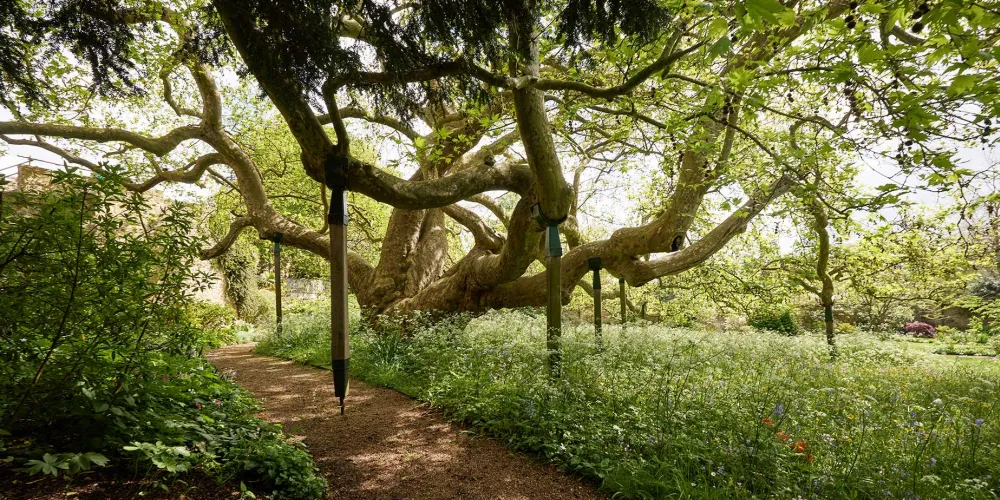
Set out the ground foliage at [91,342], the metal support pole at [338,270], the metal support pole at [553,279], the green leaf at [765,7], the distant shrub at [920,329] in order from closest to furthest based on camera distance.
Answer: the green leaf at [765,7], the ground foliage at [91,342], the metal support pole at [338,270], the metal support pole at [553,279], the distant shrub at [920,329]

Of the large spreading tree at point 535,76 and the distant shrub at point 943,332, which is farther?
the distant shrub at point 943,332

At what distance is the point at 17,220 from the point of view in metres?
2.26

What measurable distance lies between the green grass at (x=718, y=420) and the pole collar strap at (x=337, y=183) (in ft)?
7.80

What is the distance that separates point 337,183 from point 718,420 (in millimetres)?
4053

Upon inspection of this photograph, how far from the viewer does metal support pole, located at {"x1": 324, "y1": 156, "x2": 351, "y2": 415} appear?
4039 millimetres

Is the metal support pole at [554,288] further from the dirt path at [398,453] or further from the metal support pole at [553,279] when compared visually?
the dirt path at [398,453]

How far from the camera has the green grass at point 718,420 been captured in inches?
123

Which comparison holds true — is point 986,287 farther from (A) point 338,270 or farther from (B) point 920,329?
(A) point 338,270

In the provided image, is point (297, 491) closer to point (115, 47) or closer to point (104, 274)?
point (104, 274)

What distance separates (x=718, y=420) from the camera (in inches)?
157

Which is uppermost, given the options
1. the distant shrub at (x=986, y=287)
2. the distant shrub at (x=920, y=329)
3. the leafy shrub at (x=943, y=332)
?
the distant shrub at (x=986, y=287)

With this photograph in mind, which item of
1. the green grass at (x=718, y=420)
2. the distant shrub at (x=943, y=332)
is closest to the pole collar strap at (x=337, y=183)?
the green grass at (x=718, y=420)

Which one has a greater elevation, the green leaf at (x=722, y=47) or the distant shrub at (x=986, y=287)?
the green leaf at (x=722, y=47)

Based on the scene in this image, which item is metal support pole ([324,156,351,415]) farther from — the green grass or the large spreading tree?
the green grass
